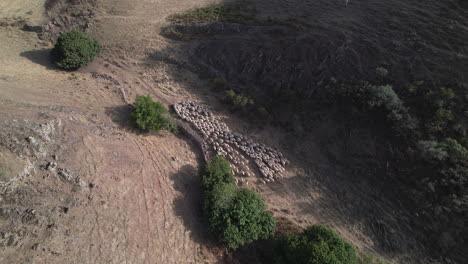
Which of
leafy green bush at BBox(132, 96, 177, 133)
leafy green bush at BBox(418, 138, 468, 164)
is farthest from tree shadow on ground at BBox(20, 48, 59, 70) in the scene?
leafy green bush at BBox(418, 138, 468, 164)

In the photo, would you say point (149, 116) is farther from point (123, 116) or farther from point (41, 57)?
point (41, 57)

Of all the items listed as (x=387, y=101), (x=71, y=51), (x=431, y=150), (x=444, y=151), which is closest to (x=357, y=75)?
(x=387, y=101)

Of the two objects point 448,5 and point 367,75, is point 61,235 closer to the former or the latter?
point 367,75

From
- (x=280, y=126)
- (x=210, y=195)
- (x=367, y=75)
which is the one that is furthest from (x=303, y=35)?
(x=210, y=195)

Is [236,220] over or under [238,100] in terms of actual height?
under

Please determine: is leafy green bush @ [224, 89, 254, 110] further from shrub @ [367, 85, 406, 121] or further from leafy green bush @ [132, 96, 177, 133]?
shrub @ [367, 85, 406, 121]

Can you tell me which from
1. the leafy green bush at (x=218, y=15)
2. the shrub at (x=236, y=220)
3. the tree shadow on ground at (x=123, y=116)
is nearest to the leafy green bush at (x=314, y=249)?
the shrub at (x=236, y=220)
